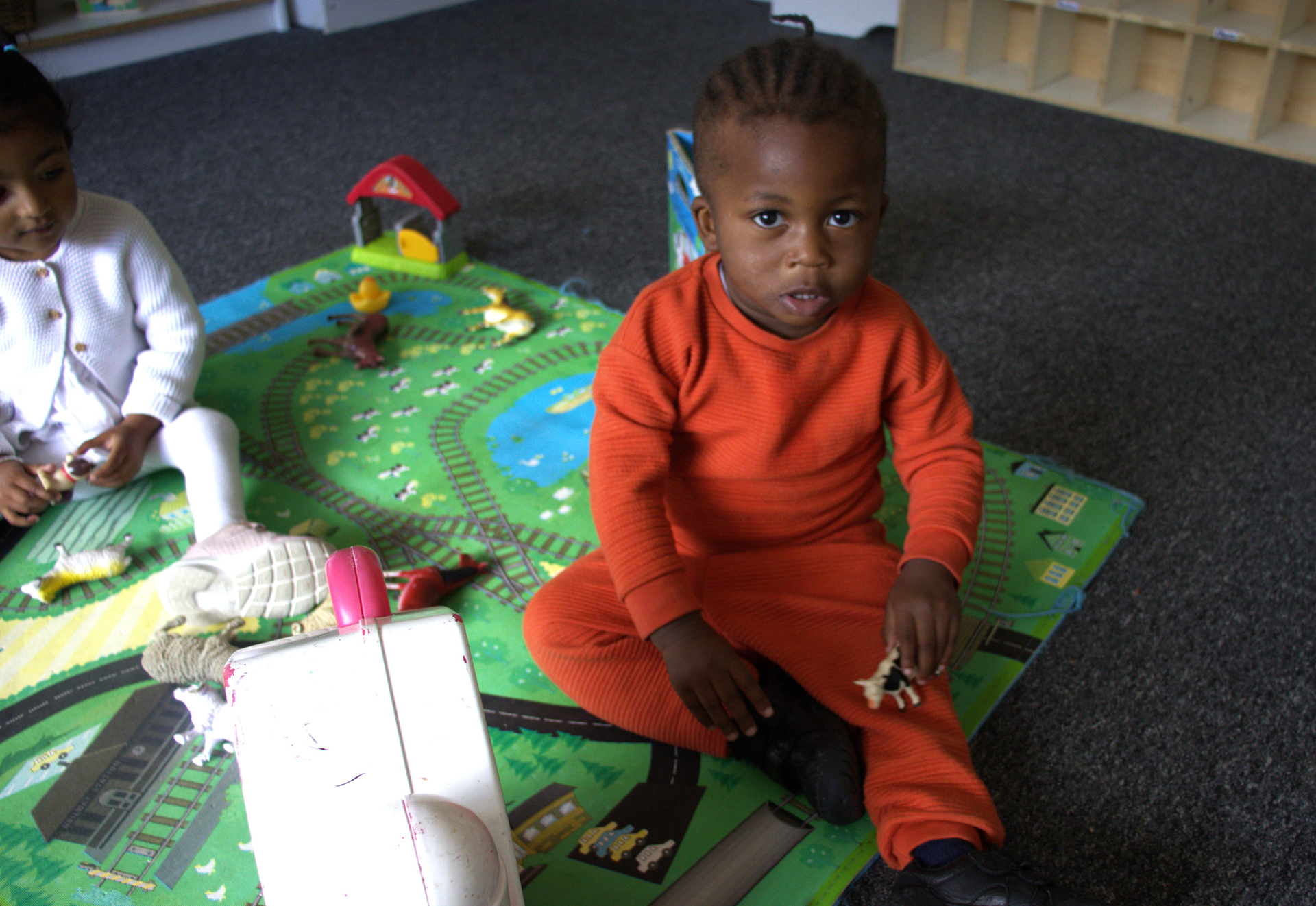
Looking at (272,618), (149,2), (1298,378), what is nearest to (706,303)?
(272,618)

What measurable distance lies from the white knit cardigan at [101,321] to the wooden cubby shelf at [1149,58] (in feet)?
6.00

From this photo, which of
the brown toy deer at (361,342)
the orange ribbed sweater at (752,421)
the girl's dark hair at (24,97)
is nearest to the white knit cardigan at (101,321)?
the girl's dark hair at (24,97)

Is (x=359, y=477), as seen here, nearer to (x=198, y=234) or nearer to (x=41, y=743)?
(x=41, y=743)

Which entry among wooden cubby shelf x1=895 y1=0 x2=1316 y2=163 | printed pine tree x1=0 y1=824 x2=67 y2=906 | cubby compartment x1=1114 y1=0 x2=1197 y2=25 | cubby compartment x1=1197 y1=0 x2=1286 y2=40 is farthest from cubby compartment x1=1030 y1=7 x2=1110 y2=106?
printed pine tree x1=0 y1=824 x2=67 y2=906

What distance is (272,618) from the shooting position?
92 centimetres

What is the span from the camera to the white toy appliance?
48cm

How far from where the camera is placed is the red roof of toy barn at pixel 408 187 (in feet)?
4.72

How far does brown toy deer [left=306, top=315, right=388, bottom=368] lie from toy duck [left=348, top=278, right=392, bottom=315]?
24 mm

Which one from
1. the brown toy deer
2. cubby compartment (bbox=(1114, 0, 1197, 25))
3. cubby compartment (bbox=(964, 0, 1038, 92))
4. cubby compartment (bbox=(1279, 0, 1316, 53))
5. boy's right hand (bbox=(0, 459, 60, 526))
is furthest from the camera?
cubby compartment (bbox=(964, 0, 1038, 92))

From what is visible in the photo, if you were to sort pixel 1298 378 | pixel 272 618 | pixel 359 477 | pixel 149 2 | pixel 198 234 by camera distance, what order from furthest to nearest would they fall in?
pixel 149 2
pixel 198 234
pixel 1298 378
pixel 359 477
pixel 272 618

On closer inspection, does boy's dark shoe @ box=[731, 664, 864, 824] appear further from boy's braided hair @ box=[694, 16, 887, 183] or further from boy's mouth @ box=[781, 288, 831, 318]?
boy's braided hair @ box=[694, 16, 887, 183]

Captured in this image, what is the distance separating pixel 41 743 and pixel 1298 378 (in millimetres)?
1389

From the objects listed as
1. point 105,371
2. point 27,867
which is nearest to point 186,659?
point 27,867

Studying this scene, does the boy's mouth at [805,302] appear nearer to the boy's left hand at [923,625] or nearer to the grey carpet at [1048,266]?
the boy's left hand at [923,625]
